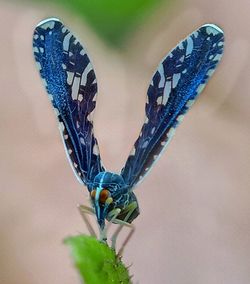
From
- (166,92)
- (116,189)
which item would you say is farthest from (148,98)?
(116,189)

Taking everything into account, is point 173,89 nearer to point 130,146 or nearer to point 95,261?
point 95,261

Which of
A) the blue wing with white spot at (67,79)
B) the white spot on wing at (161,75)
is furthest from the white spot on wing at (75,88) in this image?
the white spot on wing at (161,75)

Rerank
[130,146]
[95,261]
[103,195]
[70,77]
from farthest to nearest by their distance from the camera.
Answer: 1. [130,146]
2. [70,77]
3. [103,195]
4. [95,261]

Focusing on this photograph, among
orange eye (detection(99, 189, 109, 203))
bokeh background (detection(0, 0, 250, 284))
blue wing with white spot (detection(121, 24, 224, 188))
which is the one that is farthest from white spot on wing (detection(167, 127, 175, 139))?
bokeh background (detection(0, 0, 250, 284))

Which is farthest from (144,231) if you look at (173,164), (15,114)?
(15,114)

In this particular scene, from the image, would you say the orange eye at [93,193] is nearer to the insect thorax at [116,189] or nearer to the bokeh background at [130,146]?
the insect thorax at [116,189]

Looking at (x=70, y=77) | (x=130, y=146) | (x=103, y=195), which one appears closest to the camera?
(x=103, y=195)
